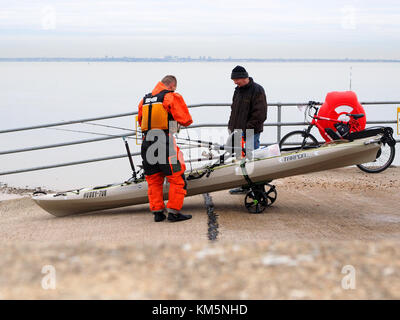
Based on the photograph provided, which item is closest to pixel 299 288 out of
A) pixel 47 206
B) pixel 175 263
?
pixel 175 263

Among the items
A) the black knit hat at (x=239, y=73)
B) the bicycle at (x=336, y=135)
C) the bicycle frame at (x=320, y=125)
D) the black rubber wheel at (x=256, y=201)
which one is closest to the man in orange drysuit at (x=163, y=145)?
the black rubber wheel at (x=256, y=201)

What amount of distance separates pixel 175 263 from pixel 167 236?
200 cm

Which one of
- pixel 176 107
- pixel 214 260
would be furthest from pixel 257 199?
pixel 214 260

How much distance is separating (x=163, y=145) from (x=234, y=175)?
0.95 meters

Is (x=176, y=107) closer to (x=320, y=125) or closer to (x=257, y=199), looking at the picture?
(x=257, y=199)

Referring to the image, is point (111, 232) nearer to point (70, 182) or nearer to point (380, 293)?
point (380, 293)

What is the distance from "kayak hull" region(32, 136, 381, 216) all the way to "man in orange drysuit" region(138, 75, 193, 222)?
1.28ft

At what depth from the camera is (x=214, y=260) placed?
4090 millimetres

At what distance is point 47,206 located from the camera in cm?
766

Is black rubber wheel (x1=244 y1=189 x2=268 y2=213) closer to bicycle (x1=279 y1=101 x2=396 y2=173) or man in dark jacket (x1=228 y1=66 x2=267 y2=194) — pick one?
man in dark jacket (x1=228 y1=66 x2=267 y2=194)

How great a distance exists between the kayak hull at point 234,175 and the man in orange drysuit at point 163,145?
39 centimetres

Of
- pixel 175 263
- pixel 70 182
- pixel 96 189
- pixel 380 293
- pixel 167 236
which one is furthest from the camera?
pixel 70 182

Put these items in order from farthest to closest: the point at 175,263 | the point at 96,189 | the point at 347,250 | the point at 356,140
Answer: the point at 96,189, the point at 356,140, the point at 347,250, the point at 175,263

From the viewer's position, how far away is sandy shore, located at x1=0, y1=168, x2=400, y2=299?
140 inches
